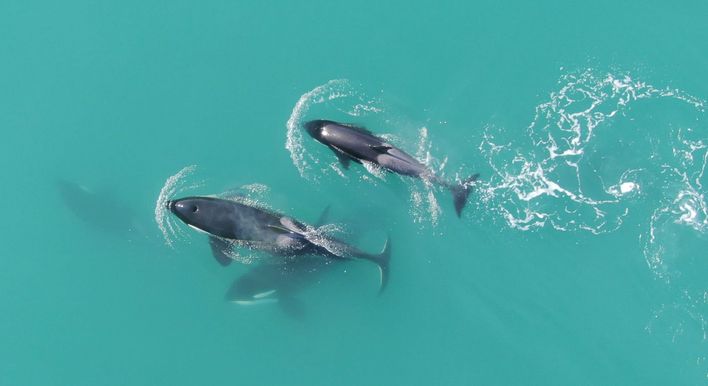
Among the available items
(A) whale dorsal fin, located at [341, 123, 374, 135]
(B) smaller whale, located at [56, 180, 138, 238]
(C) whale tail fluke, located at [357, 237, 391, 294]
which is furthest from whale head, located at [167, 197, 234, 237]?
(A) whale dorsal fin, located at [341, 123, 374, 135]

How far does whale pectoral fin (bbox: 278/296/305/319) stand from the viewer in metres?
39.6

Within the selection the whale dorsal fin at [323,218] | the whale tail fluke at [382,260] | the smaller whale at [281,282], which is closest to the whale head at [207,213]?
the smaller whale at [281,282]

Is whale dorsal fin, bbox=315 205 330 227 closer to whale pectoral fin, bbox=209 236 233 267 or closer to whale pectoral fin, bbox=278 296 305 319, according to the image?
whale pectoral fin, bbox=278 296 305 319

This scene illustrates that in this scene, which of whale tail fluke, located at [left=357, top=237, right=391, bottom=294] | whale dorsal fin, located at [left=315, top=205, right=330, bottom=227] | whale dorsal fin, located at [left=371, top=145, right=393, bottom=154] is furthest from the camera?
whale dorsal fin, located at [left=315, top=205, right=330, bottom=227]

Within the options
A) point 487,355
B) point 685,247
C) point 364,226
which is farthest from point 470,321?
point 685,247

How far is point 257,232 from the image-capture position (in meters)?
37.1

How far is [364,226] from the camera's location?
40.1 m

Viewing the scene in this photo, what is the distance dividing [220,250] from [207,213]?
3.54m

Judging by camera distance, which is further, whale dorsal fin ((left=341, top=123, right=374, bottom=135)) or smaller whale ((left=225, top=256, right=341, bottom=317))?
smaller whale ((left=225, top=256, right=341, bottom=317))

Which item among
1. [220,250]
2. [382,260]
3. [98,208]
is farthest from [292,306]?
[98,208]

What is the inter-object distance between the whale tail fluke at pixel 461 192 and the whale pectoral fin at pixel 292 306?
11.7 metres

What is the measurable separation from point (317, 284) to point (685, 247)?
77.6 feet

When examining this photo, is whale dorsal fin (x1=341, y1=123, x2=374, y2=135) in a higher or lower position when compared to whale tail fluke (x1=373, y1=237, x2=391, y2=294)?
higher

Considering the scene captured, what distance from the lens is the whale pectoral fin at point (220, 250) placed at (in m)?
38.8
